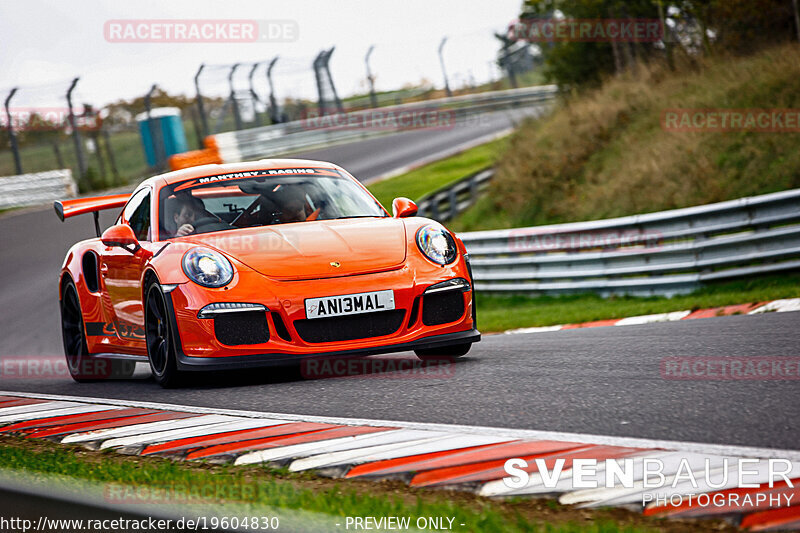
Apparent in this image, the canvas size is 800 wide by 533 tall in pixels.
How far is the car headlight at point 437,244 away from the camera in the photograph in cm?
587

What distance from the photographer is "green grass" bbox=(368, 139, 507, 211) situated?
21531 mm

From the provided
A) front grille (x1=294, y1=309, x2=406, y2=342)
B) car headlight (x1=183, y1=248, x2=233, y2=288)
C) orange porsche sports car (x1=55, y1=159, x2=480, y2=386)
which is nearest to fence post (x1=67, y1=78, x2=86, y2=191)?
orange porsche sports car (x1=55, y1=159, x2=480, y2=386)

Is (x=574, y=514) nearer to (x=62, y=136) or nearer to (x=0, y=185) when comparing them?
(x=0, y=185)

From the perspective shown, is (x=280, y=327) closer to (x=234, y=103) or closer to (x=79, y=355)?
(x=79, y=355)

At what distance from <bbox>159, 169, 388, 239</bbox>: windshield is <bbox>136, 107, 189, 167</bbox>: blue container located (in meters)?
22.3

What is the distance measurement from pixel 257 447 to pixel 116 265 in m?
3.39

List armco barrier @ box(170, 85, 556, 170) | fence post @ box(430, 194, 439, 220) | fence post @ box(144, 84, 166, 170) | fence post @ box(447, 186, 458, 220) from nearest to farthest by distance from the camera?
fence post @ box(430, 194, 439, 220) < fence post @ box(447, 186, 458, 220) < fence post @ box(144, 84, 166, 170) < armco barrier @ box(170, 85, 556, 170)

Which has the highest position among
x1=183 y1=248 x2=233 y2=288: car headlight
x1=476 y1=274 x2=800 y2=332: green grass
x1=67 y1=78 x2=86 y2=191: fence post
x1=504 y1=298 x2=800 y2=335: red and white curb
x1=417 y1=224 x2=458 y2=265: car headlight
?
x1=67 y1=78 x2=86 y2=191: fence post

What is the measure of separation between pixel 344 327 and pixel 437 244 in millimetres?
841

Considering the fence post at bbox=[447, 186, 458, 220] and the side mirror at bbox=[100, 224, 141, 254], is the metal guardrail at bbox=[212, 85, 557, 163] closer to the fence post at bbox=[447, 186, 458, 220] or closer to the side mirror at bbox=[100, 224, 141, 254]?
the fence post at bbox=[447, 186, 458, 220]

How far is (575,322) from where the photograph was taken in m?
9.96

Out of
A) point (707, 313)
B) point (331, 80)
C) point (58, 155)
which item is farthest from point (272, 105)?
point (707, 313)

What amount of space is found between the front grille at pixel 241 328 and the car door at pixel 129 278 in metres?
1.01

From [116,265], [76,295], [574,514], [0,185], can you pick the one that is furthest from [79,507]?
[0,185]
